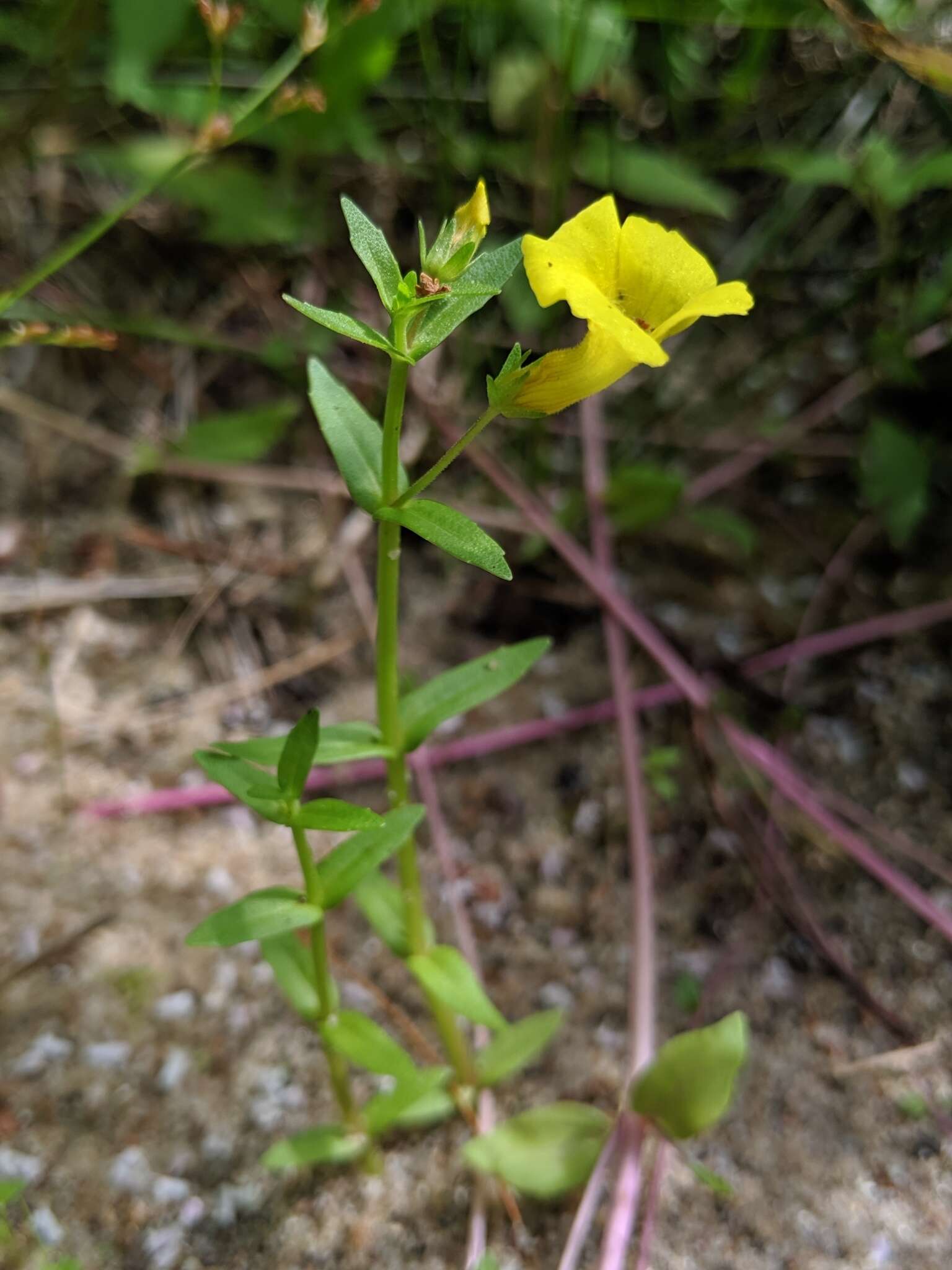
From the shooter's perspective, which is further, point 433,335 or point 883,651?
point 883,651

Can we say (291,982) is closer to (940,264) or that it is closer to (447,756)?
(447,756)

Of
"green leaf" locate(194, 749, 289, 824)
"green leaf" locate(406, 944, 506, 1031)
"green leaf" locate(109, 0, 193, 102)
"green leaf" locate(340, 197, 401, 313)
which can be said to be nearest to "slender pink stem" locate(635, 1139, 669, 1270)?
"green leaf" locate(406, 944, 506, 1031)

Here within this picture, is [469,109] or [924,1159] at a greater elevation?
[469,109]

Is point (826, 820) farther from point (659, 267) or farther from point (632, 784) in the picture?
point (659, 267)

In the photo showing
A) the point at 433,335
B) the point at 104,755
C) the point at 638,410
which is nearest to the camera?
the point at 433,335

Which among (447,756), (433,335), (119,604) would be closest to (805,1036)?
(447,756)

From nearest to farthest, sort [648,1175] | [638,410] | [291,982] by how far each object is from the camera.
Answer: [291,982] < [648,1175] < [638,410]

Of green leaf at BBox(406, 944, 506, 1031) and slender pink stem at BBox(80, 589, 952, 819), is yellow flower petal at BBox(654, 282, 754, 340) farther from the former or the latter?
slender pink stem at BBox(80, 589, 952, 819)
